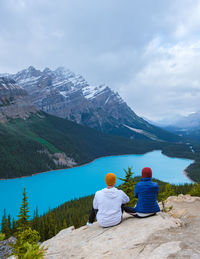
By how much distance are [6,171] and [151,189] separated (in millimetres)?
175831

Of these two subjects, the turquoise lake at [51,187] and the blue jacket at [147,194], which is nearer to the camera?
the blue jacket at [147,194]

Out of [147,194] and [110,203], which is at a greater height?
[147,194]

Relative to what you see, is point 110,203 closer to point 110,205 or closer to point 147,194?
point 110,205

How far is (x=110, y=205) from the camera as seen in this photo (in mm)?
11305

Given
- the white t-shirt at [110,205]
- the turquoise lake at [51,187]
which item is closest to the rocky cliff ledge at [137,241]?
the white t-shirt at [110,205]

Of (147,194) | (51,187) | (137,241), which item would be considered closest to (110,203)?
(147,194)

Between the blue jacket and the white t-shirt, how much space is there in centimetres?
90

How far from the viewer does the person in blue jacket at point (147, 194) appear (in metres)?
11.4

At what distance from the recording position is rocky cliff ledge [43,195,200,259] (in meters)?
8.00

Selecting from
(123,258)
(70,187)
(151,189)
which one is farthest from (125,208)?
(70,187)

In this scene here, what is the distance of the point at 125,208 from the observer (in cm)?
1195

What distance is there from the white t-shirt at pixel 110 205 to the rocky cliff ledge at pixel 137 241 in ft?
1.34

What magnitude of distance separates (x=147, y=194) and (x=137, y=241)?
2762 millimetres

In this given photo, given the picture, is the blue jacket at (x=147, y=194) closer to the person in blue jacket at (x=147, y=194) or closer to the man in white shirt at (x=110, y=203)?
the person in blue jacket at (x=147, y=194)
